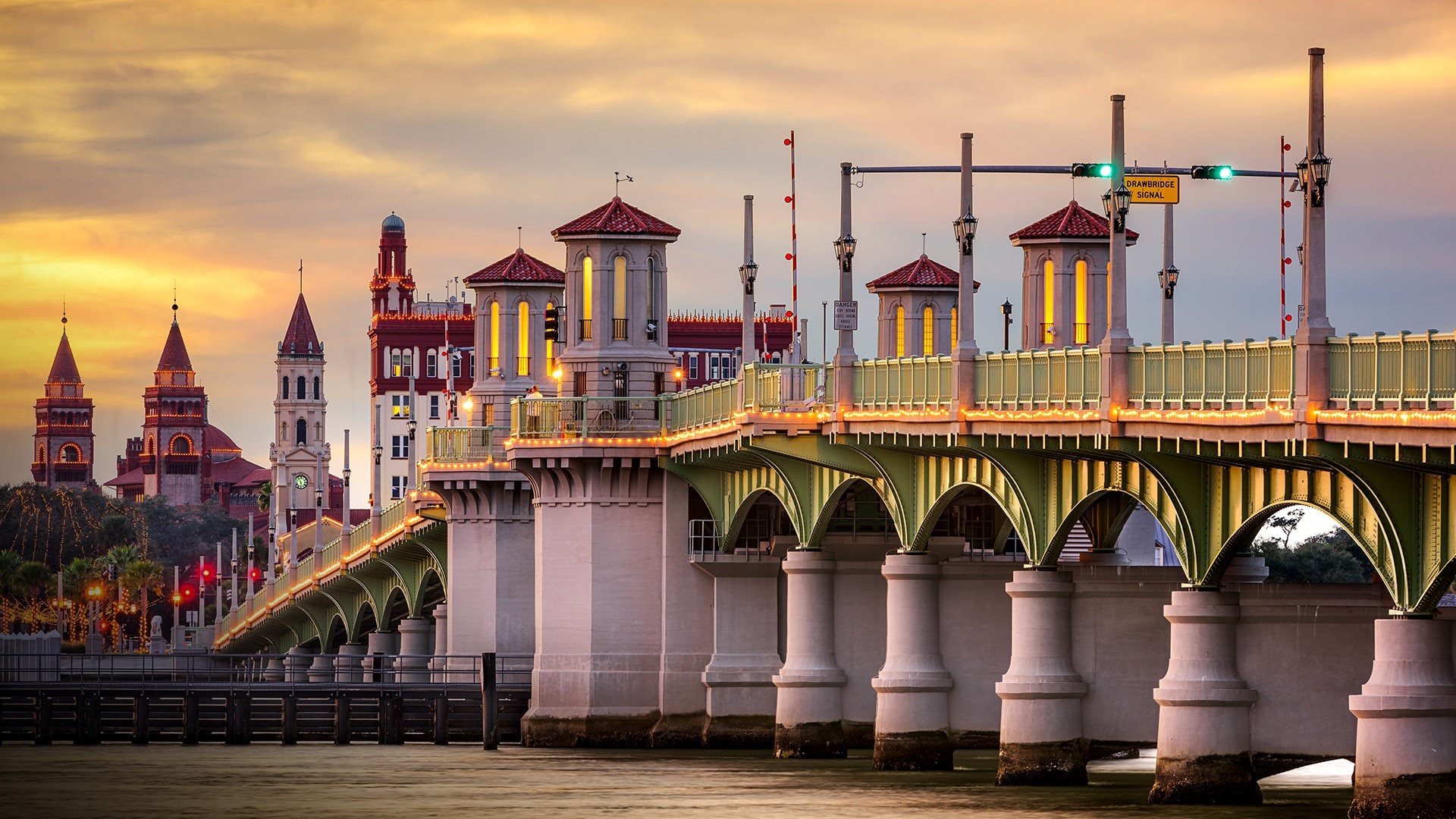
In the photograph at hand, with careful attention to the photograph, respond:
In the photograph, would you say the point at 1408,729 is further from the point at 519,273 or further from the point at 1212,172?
the point at 519,273

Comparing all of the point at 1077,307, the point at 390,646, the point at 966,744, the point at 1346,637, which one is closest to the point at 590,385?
the point at 1077,307

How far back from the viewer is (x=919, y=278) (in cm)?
10381

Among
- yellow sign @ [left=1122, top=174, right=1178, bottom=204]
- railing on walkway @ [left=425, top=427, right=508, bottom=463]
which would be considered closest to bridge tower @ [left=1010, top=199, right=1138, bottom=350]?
railing on walkway @ [left=425, top=427, right=508, bottom=463]

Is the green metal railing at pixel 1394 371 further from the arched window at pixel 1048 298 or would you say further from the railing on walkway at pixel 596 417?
the railing on walkway at pixel 596 417

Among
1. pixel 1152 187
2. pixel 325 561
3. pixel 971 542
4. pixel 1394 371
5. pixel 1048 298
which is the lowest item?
pixel 325 561

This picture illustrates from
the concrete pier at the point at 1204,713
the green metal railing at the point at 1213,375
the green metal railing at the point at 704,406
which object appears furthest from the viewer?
the green metal railing at the point at 704,406

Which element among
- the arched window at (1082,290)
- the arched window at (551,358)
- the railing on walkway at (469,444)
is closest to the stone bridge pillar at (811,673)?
the arched window at (1082,290)

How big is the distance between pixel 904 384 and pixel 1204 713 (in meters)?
13.9

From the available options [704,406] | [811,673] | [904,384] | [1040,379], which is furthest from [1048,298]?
[1040,379]

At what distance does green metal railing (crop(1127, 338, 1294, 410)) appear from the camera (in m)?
50.6

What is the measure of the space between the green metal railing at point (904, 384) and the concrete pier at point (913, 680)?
187 inches

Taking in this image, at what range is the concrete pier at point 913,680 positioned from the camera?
239 feet

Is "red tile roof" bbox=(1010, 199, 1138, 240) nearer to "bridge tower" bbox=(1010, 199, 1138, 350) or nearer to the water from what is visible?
"bridge tower" bbox=(1010, 199, 1138, 350)

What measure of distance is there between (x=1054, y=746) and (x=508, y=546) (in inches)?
1551
